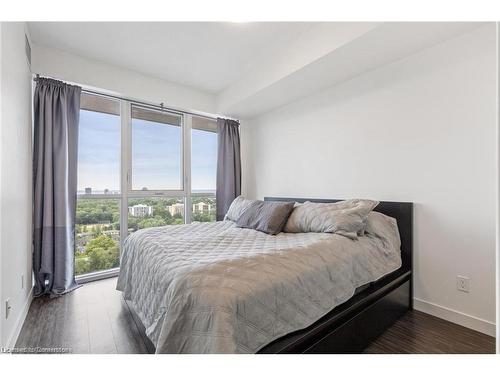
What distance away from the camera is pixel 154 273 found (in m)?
1.42

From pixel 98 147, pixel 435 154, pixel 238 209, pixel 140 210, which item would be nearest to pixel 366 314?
pixel 435 154

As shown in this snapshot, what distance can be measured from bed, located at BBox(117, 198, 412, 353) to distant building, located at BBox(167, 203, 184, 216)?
1.36m

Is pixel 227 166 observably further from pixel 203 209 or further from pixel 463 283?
pixel 463 283

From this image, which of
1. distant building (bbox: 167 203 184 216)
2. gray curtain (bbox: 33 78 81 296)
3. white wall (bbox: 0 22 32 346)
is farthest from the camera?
distant building (bbox: 167 203 184 216)

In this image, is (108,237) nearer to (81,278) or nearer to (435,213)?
(81,278)

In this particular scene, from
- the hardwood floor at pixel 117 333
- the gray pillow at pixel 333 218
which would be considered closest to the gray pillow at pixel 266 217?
the gray pillow at pixel 333 218

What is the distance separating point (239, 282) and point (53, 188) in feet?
7.83

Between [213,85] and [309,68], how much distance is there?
155 cm

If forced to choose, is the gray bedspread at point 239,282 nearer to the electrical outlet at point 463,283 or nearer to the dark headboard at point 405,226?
the dark headboard at point 405,226

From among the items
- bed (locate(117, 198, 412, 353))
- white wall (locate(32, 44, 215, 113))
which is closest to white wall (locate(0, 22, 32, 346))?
white wall (locate(32, 44, 215, 113))

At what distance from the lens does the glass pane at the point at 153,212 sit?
319cm

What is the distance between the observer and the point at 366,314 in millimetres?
1534

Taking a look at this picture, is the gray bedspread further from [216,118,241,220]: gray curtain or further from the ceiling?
the ceiling

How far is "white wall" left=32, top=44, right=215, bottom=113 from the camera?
247 cm
